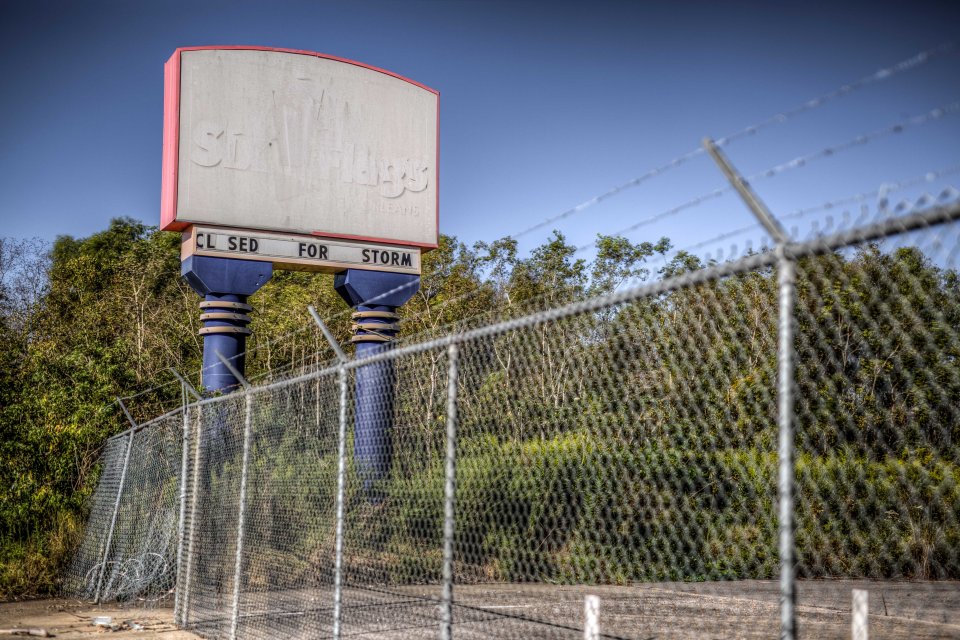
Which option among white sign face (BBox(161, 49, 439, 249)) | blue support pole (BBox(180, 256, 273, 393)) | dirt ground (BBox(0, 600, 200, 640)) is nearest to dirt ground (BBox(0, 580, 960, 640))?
dirt ground (BBox(0, 600, 200, 640))

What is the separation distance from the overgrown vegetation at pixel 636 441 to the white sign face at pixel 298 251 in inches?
Answer: 57.3

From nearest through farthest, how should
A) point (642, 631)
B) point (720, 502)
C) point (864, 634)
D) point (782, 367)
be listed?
point (782, 367)
point (864, 634)
point (642, 631)
point (720, 502)

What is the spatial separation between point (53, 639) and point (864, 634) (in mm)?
7427

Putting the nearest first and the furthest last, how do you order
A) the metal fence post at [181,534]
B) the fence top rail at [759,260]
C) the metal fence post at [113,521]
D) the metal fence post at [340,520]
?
the fence top rail at [759,260], the metal fence post at [340,520], the metal fence post at [181,534], the metal fence post at [113,521]

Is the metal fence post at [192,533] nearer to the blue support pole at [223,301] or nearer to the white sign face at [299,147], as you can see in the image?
the blue support pole at [223,301]

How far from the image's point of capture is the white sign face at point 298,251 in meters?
14.0

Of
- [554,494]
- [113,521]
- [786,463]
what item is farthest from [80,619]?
[786,463]

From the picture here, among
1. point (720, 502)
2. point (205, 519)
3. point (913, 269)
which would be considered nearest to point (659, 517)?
point (720, 502)

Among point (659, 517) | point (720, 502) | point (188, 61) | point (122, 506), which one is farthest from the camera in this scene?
point (188, 61)

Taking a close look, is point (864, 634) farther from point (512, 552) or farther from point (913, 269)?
point (512, 552)

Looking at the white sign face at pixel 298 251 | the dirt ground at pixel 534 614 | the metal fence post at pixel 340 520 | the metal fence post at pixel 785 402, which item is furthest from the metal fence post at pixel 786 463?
the white sign face at pixel 298 251

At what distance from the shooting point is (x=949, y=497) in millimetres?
8273

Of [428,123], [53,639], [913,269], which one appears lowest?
[53,639]

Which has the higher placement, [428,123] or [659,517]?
[428,123]
